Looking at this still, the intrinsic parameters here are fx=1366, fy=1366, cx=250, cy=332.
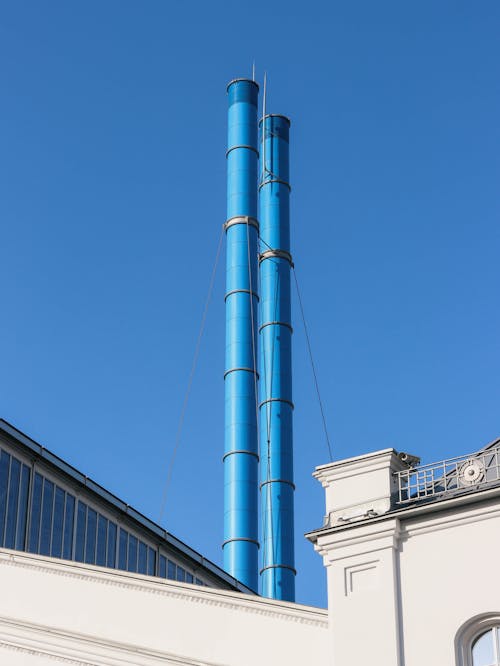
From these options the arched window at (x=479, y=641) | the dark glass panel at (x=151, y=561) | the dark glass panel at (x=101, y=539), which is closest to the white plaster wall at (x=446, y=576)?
the arched window at (x=479, y=641)

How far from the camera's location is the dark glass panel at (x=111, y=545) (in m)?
37.8

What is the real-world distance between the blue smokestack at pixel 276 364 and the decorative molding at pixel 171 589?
95.5ft

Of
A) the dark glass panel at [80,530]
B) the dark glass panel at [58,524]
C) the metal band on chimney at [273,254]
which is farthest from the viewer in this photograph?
the metal band on chimney at [273,254]

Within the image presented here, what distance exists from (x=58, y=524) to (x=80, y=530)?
891mm

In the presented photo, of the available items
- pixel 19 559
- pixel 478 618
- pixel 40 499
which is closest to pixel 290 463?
pixel 40 499

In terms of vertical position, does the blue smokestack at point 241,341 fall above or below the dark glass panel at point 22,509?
above

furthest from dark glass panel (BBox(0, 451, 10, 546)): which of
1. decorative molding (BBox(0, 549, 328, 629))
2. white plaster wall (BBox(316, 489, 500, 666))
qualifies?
white plaster wall (BBox(316, 489, 500, 666))

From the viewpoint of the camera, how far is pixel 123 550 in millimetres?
38562

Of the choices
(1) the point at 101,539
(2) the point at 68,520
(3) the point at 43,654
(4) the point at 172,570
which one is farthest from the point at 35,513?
(3) the point at 43,654

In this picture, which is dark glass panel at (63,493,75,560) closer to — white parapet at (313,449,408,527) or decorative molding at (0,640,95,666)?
decorative molding at (0,640,95,666)

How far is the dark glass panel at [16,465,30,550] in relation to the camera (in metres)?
35.3

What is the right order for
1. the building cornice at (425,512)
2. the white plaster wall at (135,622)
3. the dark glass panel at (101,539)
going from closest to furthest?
the building cornice at (425,512) < the white plaster wall at (135,622) < the dark glass panel at (101,539)

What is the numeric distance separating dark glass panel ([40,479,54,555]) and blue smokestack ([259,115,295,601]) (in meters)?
19.4

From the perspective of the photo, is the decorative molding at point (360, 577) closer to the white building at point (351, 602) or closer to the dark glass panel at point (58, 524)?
the white building at point (351, 602)
